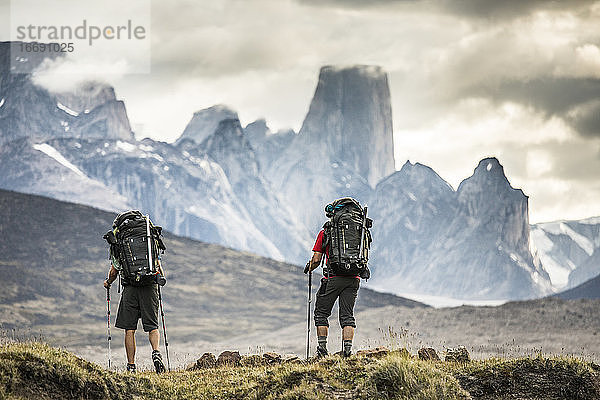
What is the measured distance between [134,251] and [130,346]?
163cm

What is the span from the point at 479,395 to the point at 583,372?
150 cm

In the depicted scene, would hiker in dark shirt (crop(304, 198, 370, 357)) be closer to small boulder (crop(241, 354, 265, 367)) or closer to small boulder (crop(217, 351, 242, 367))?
small boulder (crop(241, 354, 265, 367))

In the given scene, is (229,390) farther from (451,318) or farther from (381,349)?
(451,318)

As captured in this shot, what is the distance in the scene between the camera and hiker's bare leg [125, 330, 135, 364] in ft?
44.6

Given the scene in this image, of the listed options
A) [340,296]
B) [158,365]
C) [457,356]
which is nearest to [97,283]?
[158,365]

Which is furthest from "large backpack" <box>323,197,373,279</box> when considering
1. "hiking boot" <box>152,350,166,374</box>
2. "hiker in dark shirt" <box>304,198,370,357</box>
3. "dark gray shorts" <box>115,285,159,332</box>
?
"hiking boot" <box>152,350,166,374</box>

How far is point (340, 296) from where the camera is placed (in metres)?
13.4

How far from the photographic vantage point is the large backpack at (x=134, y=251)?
1341 centimetres

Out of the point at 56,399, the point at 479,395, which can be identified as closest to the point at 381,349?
the point at 479,395

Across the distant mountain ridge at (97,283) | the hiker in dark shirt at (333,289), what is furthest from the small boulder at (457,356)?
the distant mountain ridge at (97,283)

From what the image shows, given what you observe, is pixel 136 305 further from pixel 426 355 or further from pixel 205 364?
pixel 426 355

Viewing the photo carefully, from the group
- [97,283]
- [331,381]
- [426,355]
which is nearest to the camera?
[331,381]

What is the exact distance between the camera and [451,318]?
9000cm

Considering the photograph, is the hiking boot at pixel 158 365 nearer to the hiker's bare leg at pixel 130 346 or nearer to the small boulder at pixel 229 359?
the hiker's bare leg at pixel 130 346
